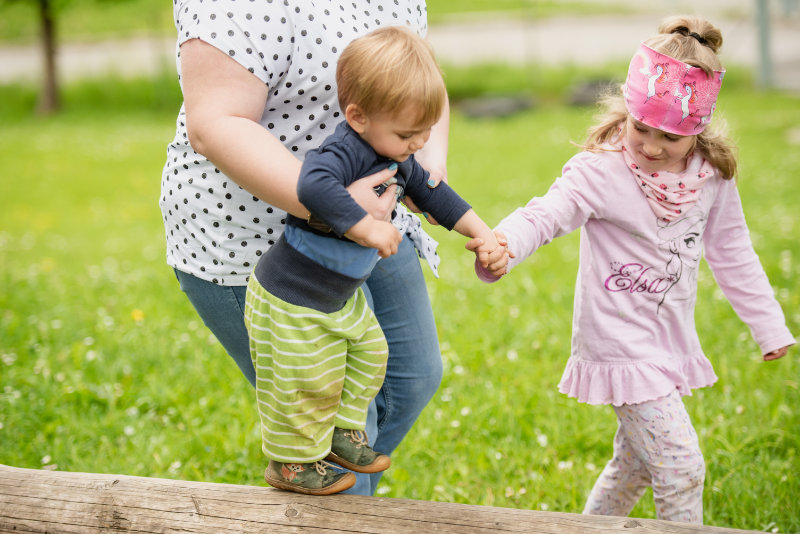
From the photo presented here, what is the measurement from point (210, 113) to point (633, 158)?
1.30m

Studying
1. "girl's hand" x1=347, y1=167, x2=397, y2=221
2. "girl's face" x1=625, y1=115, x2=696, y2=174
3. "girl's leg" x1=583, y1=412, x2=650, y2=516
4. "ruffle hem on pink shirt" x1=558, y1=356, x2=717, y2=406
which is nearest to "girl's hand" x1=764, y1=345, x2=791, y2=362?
"ruffle hem on pink shirt" x1=558, y1=356, x2=717, y2=406

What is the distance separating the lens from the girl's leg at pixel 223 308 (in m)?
2.23

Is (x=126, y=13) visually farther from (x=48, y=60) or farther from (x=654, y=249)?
(x=654, y=249)

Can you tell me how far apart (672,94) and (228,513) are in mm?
1682

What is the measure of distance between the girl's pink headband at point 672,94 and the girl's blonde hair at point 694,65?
0.04m

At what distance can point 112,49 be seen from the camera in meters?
22.3

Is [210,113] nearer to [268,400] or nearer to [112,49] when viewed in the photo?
[268,400]

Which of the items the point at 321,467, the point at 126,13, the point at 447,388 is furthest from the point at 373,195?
the point at 126,13

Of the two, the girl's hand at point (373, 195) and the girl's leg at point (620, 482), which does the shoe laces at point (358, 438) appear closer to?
the girl's hand at point (373, 195)

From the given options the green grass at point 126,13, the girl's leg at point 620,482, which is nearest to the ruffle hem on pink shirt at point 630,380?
the girl's leg at point 620,482

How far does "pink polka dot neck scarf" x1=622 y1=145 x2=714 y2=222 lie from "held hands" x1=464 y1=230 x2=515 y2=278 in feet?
1.66

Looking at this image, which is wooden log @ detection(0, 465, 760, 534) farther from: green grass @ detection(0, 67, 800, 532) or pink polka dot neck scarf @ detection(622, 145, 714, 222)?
green grass @ detection(0, 67, 800, 532)

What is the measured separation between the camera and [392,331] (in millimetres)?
2443

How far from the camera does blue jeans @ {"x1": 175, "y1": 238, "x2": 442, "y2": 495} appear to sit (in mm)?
2277
